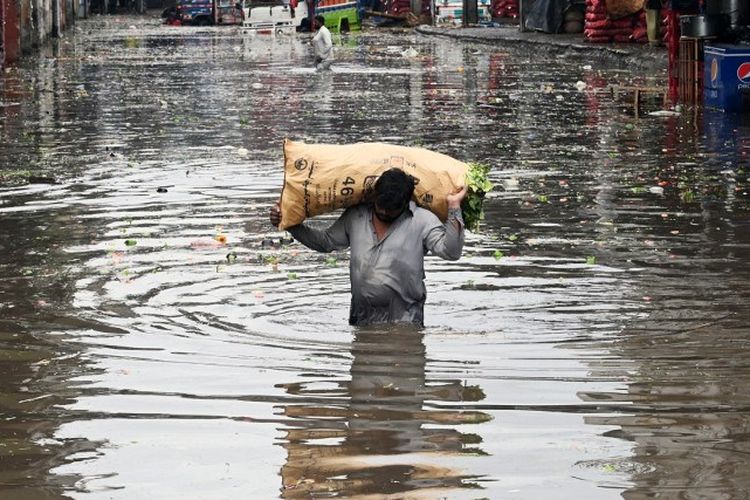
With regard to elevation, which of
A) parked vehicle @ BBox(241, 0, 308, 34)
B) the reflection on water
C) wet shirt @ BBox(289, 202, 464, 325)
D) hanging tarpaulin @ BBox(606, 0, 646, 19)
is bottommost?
the reflection on water

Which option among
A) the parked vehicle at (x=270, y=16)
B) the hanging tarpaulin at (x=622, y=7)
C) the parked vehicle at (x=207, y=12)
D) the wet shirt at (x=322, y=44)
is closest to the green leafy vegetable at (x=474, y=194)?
the wet shirt at (x=322, y=44)

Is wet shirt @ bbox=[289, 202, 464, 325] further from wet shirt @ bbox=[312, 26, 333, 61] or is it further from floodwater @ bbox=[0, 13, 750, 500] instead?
wet shirt @ bbox=[312, 26, 333, 61]

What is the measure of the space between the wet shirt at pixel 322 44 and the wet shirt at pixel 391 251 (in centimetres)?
2457

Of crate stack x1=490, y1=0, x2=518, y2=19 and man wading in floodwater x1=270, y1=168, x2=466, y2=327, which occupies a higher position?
crate stack x1=490, y1=0, x2=518, y2=19

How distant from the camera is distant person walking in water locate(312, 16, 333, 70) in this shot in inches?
1270

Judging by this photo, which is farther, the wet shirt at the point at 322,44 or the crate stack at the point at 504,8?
the crate stack at the point at 504,8

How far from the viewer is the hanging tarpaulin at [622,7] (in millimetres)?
38594

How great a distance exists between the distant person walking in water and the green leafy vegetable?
24360 millimetres

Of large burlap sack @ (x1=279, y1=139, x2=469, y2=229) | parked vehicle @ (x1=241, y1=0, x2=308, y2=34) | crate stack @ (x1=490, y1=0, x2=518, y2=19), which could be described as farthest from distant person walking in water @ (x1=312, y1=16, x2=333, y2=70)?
crate stack @ (x1=490, y1=0, x2=518, y2=19)

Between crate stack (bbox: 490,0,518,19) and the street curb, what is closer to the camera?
the street curb

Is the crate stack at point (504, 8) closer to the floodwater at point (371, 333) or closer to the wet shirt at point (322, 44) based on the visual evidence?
the wet shirt at point (322, 44)

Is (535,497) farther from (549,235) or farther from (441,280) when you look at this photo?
(549,235)

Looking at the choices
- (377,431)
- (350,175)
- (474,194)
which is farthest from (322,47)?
(377,431)

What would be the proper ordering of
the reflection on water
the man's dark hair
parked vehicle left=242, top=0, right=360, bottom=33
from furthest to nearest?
parked vehicle left=242, top=0, right=360, bottom=33 < the man's dark hair < the reflection on water
